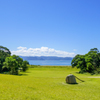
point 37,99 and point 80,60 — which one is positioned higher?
point 80,60

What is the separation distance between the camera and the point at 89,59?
5462 cm

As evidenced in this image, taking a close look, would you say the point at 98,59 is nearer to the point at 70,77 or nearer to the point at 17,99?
the point at 70,77

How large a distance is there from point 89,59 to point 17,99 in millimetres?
49175

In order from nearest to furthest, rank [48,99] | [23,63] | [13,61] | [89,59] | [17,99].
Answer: [17,99] → [48,99] → [13,61] → [89,59] → [23,63]

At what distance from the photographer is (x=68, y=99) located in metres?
13.1

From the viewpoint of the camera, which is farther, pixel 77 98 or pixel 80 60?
pixel 80 60

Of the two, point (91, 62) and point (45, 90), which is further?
point (91, 62)

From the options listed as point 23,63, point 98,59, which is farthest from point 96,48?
point 23,63

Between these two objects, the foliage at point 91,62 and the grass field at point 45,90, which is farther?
the foliage at point 91,62

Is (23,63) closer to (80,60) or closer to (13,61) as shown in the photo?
(13,61)

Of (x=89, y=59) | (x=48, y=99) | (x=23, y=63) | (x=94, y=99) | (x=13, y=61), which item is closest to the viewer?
(x=48, y=99)

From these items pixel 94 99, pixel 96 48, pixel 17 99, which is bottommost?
pixel 94 99

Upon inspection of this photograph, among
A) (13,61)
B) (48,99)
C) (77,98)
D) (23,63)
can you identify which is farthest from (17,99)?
(23,63)

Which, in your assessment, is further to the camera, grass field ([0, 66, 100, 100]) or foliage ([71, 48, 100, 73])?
foliage ([71, 48, 100, 73])
